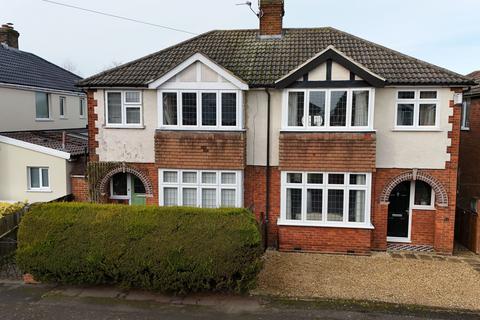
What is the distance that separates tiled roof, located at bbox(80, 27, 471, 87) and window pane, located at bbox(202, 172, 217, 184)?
3142mm

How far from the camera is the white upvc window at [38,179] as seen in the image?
14439mm

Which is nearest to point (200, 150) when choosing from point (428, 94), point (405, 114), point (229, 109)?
point (229, 109)

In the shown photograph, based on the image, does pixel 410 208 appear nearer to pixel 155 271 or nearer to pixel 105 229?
pixel 155 271

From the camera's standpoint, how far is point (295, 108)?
12297 mm

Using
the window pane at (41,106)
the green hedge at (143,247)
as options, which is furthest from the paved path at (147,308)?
the window pane at (41,106)

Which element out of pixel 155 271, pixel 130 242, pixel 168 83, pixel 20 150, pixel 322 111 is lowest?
pixel 155 271

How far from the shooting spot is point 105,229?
8922mm

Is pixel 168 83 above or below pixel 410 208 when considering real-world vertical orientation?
above

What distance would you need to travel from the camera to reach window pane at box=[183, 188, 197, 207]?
502 inches

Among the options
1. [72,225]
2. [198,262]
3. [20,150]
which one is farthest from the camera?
[20,150]

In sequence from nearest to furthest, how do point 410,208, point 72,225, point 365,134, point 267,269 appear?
point 72,225 → point 267,269 → point 365,134 → point 410,208

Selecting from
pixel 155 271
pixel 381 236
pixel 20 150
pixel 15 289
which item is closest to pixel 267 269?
pixel 155 271

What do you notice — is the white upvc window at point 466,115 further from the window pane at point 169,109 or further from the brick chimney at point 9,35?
the brick chimney at point 9,35

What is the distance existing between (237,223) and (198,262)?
1.20 meters
